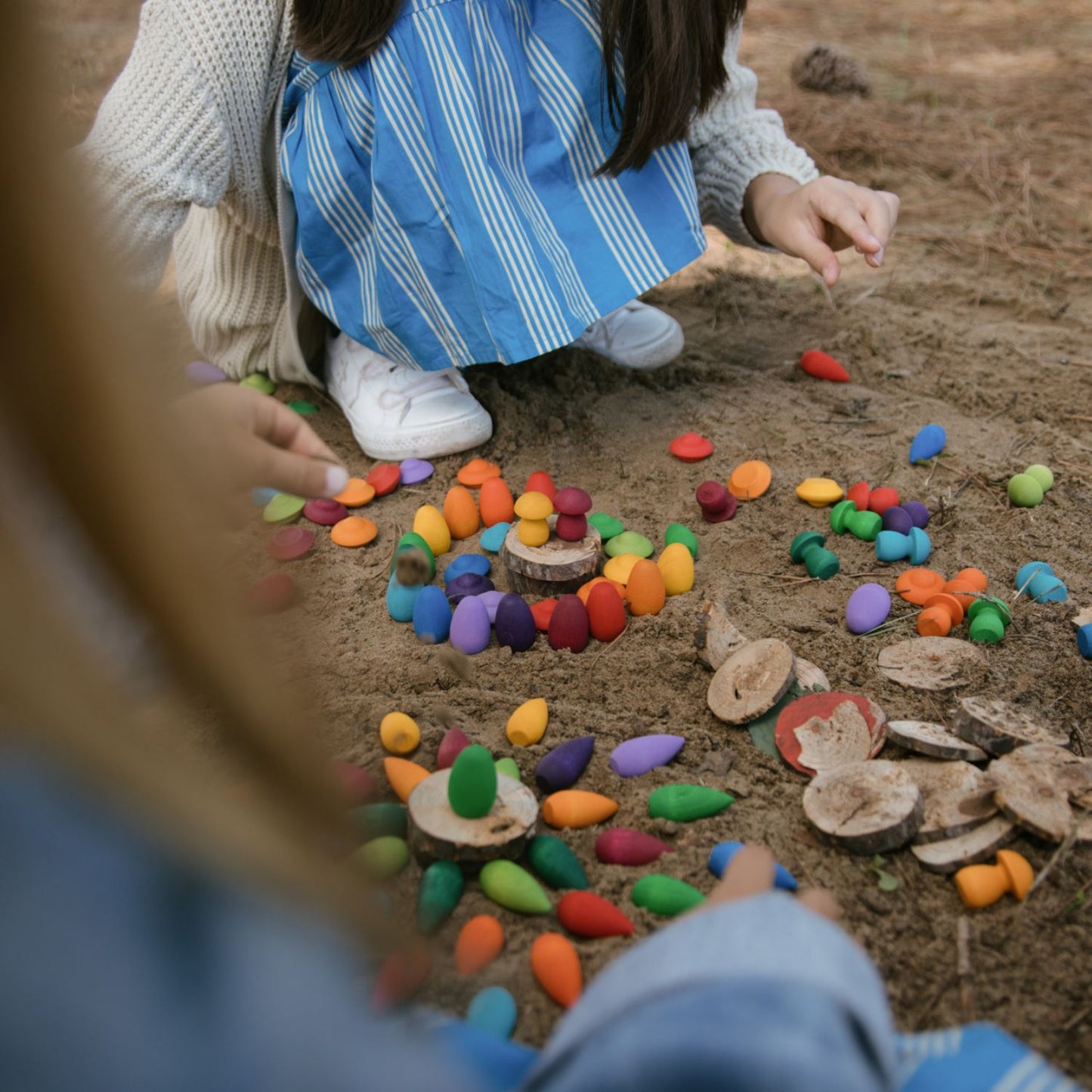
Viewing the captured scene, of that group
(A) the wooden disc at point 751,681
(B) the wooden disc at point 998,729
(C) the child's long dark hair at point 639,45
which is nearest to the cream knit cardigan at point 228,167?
(C) the child's long dark hair at point 639,45

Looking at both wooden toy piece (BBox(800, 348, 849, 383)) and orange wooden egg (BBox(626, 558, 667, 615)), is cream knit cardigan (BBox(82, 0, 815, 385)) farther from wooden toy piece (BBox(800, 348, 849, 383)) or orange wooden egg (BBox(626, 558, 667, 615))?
orange wooden egg (BBox(626, 558, 667, 615))

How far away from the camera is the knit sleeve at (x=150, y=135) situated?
4.87 feet

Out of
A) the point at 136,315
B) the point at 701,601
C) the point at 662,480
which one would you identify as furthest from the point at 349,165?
the point at 136,315

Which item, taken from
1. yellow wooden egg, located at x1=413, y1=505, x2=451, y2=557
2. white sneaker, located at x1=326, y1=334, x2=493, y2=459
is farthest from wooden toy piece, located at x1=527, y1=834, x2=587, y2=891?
white sneaker, located at x1=326, y1=334, x2=493, y2=459

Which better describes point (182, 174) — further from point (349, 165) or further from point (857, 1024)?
point (857, 1024)

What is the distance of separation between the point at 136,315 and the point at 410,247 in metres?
1.16

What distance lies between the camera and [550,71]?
1.61 metres

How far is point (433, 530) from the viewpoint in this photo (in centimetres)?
153

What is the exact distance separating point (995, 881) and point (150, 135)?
151 centimetres

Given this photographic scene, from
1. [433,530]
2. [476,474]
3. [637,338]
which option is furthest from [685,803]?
[637,338]

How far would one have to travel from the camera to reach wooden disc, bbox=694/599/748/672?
1.25m

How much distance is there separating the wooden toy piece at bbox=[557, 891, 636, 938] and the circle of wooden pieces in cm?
31

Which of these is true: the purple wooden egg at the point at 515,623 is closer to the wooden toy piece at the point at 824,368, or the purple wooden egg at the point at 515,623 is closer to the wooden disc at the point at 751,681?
the wooden disc at the point at 751,681

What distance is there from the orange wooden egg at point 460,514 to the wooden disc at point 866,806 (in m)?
0.72
